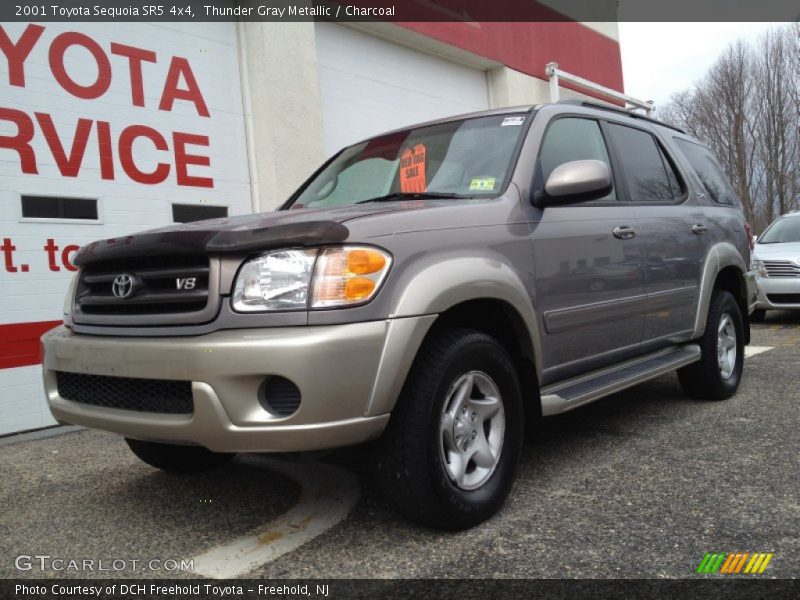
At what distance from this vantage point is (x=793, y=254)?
867cm

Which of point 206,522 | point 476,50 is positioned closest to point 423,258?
point 206,522

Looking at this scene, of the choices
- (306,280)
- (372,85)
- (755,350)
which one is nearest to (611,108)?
(306,280)

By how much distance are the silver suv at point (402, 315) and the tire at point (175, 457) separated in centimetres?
1

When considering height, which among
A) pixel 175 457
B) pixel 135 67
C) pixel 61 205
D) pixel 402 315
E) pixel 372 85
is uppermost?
pixel 372 85

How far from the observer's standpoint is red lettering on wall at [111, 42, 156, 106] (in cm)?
599

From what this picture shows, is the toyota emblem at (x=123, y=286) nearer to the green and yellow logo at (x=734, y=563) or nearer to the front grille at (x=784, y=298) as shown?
the green and yellow logo at (x=734, y=563)

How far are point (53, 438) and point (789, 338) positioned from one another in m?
Answer: 7.37

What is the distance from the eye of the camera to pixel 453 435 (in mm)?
2494

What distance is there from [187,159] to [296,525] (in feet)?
15.2

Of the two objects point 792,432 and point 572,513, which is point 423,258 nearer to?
point 572,513

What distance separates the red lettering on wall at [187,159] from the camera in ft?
20.8

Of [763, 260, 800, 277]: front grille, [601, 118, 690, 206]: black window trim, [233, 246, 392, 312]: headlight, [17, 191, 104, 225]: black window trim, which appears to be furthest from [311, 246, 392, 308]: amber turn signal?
[763, 260, 800, 277]: front grille

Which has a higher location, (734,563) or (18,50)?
(18,50)

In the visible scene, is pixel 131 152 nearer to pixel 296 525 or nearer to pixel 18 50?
pixel 18 50
